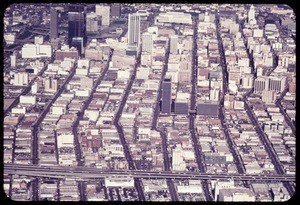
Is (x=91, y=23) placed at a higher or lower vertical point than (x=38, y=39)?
higher

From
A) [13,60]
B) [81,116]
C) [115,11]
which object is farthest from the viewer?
[115,11]

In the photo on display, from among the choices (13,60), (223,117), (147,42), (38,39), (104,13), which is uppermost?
(104,13)

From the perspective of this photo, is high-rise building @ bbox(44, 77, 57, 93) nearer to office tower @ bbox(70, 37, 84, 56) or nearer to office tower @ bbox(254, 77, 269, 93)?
office tower @ bbox(70, 37, 84, 56)

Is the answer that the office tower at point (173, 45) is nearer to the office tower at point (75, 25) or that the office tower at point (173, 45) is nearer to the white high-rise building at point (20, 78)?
the office tower at point (75, 25)

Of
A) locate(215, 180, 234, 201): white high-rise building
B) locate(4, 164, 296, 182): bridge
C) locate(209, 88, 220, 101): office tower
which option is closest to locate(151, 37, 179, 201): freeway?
locate(4, 164, 296, 182): bridge

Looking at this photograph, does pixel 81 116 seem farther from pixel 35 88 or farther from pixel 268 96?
pixel 268 96

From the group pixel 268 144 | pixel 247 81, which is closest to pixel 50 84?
pixel 247 81

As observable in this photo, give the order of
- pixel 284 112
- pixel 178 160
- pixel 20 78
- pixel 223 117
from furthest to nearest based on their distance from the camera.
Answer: pixel 20 78, pixel 284 112, pixel 223 117, pixel 178 160
